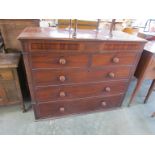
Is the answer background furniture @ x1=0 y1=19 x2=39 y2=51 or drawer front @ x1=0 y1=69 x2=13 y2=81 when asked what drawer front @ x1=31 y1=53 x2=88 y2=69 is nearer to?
drawer front @ x1=0 y1=69 x2=13 y2=81

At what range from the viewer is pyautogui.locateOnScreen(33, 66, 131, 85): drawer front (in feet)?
3.99

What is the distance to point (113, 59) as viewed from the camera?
51.0 inches

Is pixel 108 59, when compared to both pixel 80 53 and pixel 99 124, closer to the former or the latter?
pixel 80 53

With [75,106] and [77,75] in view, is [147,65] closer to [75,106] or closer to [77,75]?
[77,75]

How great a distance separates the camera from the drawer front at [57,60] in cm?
110

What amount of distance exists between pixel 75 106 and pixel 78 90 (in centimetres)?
25

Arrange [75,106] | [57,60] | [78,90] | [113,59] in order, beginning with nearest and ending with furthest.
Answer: [57,60] < [113,59] < [78,90] < [75,106]

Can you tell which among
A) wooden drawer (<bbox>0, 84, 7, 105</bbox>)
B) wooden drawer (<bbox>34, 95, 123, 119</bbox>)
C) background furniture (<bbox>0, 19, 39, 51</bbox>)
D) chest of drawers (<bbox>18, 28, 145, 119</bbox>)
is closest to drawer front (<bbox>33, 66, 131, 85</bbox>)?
chest of drawers (<bbox>18, 28, 145, 119</bbox>)

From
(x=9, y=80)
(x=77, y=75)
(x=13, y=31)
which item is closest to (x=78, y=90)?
(x=77, y=75)
